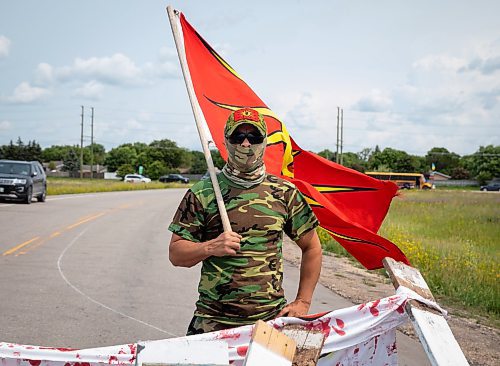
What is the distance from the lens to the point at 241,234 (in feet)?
11.4

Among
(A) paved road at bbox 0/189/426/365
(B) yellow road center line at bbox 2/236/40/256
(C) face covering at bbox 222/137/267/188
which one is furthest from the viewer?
(B) yellow road center line at bbox 2/236/40/256

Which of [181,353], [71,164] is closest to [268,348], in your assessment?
[181,353]

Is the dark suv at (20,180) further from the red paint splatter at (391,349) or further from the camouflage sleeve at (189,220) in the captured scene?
the red paint splatter at (391,349)

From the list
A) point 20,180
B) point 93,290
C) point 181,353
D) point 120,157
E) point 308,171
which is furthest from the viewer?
point 120,157

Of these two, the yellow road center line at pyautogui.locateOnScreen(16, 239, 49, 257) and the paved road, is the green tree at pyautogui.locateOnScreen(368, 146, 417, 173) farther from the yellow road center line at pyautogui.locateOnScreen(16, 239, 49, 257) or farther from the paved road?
the yellow road center line at pyautogui.locateOnScreen(16, 239, 49, 257)

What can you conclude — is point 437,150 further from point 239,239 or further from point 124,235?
point 239,239

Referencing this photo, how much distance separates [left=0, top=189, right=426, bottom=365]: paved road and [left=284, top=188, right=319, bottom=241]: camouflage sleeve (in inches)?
131

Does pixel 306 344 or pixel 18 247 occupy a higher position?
pixel 306 344

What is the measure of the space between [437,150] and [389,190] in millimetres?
170170

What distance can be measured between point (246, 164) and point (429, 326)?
3.89 feet

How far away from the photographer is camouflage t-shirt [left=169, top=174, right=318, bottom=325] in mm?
3459

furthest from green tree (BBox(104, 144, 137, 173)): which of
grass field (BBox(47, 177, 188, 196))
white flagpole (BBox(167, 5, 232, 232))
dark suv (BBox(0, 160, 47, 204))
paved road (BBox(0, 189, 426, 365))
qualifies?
white flagpole (BBox(167, 5, 232, 232))

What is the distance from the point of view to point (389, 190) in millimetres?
5555

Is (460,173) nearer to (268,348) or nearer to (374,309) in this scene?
(374,309)
